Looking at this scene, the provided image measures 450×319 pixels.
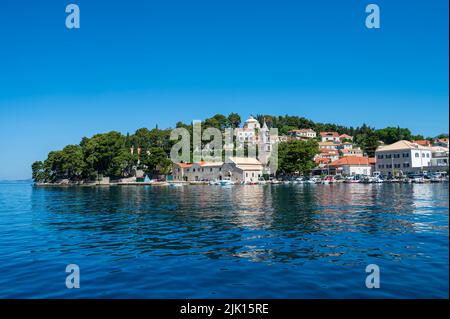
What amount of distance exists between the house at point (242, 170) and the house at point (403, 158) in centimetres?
3033

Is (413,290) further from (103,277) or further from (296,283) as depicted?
(103,277)

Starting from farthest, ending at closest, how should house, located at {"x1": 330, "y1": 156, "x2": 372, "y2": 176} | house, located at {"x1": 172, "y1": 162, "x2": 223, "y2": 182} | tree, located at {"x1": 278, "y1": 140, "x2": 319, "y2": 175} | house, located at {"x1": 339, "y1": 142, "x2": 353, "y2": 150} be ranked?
1. house, located at {"x1": 339, "y1": 142, "x2": 353, "y2": 150}
2. house, located at {"x1": 172, "y1": 162, "x2": 223, "y2": 182}
3. house, located at {"x1": 330, "y1": 156, "x2": 372, "y2": 176}
4. tree, located at {"x1": 278, "y1": 140, "x2": 319, "y2": 175}

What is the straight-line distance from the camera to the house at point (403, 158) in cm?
8131

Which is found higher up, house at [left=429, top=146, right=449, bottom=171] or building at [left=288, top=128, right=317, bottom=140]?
building at [left=288, top=128, right=317, bottom=140]

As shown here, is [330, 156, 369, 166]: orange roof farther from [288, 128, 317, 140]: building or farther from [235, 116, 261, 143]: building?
[288, 128, 317, 140]: building

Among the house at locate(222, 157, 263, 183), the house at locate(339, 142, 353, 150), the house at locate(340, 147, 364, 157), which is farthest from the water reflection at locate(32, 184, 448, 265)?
the house at locate(339, 142, 353, 150)

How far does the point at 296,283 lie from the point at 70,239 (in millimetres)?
11918

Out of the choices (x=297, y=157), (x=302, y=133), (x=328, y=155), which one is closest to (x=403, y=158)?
(x=297, y=157)

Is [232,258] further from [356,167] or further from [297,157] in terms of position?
[356,167]

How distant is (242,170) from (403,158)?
3792 cm

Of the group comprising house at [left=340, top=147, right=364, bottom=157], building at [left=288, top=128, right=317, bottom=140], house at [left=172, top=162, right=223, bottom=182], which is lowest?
house at [left=172, top=162, right=223, bottom=182]

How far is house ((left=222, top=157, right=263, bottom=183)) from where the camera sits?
99688 mm

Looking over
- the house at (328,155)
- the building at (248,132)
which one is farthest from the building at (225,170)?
the house at (328,155)

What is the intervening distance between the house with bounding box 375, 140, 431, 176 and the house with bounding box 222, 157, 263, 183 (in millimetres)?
30326
